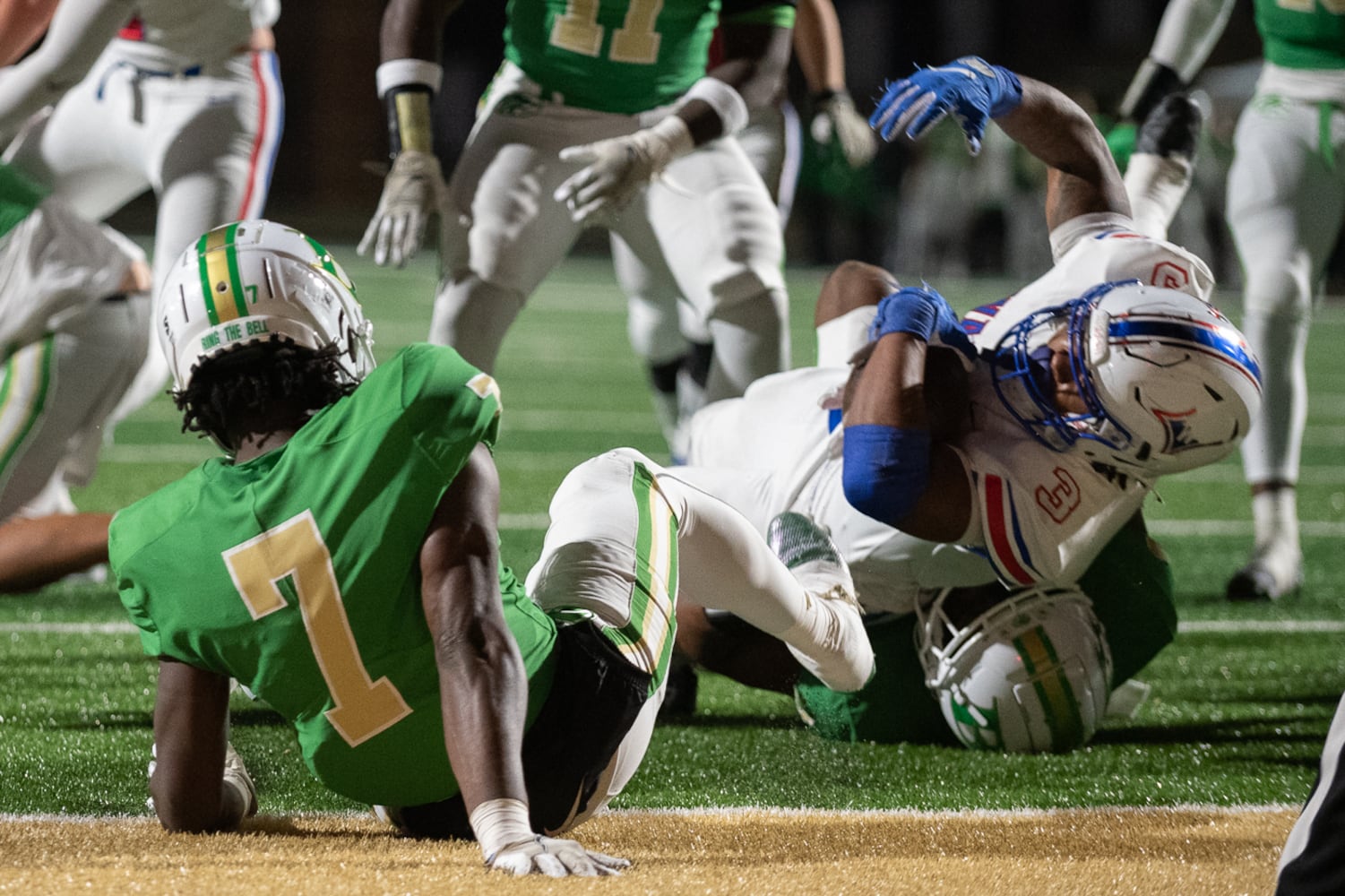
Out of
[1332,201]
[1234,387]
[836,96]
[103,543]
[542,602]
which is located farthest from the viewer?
[836,96]

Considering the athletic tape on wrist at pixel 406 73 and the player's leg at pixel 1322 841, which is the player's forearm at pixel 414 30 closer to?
the athletic tape on wrist at pixel 406 73

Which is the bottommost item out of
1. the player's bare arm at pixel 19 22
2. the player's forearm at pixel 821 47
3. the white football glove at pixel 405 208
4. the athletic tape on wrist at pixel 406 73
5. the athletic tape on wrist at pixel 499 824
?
the player's forearm at pixel 821 47

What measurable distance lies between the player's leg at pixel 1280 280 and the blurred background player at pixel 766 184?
1.18 meters

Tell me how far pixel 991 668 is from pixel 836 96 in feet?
9.56

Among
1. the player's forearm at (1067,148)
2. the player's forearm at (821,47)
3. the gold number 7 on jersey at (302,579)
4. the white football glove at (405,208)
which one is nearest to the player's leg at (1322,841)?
the gold number 7 on jersey at (302,579)

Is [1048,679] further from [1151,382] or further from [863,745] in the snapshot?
[1151,382]

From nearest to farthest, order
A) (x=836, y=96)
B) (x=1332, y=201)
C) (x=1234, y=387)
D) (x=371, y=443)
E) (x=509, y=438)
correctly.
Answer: (x=371, y=443) → (x=1234, y=387) → (x=1332, y=201) → (x=836, y=96) → (x=509, y=438)

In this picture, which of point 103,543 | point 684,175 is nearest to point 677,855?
point 103,543

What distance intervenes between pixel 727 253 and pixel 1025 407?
45.2 inches

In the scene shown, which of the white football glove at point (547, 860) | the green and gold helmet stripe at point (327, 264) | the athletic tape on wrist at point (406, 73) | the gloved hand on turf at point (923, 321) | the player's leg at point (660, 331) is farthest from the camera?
the player's leg at point (660, 331)

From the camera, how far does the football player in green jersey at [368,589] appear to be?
1978 millimetres

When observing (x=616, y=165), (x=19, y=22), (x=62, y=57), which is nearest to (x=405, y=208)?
(x=616, y=165)

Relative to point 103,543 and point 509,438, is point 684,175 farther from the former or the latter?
point 509,438

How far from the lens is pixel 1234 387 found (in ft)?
8.64
